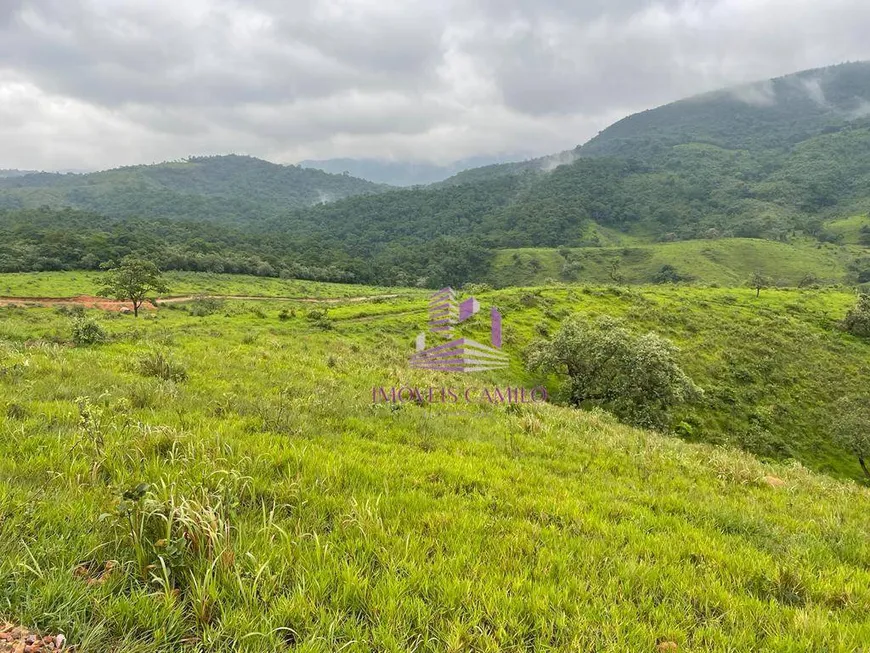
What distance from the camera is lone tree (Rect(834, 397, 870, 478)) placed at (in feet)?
95.2

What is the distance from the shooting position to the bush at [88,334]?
17.2 m

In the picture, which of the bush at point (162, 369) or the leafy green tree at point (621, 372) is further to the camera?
the leafy green tree at point (621, 372)

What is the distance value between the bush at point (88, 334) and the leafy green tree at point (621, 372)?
24922mm

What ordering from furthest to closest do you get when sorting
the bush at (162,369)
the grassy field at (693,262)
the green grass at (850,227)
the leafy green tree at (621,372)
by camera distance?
the green grass at (850,227) → the grassy field at (693,262) → the leafy green tree at (621,372) → the bush at (162,369)

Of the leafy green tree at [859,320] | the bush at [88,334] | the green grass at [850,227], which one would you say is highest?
the green grass at [850,227]

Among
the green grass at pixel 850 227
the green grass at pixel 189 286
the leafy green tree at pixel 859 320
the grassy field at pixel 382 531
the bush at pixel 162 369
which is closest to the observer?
the grassy field at pixel 382 531

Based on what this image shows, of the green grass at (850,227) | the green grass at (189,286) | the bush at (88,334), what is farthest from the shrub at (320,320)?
the green grass at (850,227)

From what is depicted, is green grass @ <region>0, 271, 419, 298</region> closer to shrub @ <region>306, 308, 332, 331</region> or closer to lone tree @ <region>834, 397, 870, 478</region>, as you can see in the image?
shrub @ <region>306, 308, 332, 331</region>

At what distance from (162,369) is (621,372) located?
24.7 m

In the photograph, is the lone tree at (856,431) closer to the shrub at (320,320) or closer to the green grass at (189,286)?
the shrub at (320,320)

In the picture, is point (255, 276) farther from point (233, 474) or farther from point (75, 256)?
point (233, 474)

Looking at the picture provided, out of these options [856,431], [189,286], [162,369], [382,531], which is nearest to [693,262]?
[856,431]

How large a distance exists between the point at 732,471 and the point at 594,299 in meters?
54.2

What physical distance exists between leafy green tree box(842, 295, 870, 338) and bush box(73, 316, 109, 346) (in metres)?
70.5
